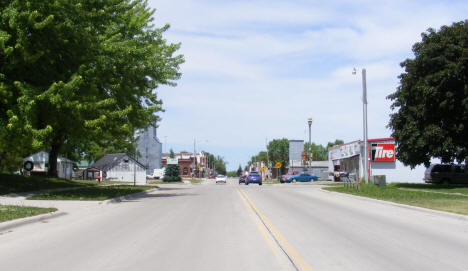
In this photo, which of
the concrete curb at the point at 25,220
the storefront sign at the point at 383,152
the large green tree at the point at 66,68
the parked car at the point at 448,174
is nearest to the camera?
the concrete curb at the point at 25,220

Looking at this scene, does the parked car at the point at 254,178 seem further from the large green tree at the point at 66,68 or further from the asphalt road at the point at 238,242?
the asphalt road at the point at 238,242

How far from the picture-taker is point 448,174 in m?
38.7

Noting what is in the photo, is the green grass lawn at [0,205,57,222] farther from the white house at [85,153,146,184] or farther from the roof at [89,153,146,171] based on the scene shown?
the roof at [89,153,146,171]

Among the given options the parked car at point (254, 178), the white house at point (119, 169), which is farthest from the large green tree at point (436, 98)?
the white house at point (119, 169)

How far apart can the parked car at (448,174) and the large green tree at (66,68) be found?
25289mm

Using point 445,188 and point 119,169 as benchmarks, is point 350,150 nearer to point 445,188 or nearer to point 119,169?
point 445,188

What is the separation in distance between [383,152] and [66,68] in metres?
36.8

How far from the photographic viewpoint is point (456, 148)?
31.3 metres

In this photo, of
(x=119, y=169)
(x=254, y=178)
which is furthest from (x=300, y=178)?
(x=119, y=169)

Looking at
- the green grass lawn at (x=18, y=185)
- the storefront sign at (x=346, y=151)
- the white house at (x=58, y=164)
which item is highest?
the storefront sign at (x=346, y=151)

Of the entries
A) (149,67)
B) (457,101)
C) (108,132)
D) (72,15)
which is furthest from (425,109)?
(72,15)

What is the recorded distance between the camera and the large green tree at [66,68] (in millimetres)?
20125

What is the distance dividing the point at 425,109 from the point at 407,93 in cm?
246

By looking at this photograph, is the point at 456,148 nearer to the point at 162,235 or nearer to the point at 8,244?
the point at 162,235
